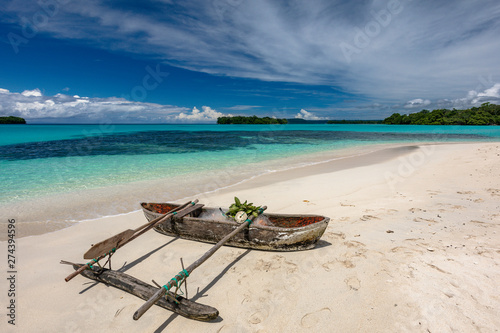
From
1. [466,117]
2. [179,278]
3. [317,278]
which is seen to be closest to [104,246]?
[179,278]

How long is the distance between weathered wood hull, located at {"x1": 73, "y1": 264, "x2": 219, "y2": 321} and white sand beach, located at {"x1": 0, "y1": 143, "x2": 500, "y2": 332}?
0.15 m

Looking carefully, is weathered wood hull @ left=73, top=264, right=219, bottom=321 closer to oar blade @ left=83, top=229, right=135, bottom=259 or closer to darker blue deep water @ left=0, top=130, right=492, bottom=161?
oar blade @ left=83, top=229, right=135, bottom=259

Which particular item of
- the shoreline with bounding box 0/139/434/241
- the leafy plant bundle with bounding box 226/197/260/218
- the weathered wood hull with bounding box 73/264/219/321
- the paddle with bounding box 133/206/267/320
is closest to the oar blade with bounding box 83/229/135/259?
the weathered wood hull with bounding box 73/264/219/321

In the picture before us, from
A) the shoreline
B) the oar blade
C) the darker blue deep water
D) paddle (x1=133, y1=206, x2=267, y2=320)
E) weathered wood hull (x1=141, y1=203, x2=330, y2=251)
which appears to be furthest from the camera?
the darker blue deep water

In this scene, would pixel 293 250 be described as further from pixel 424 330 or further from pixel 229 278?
pixel 424 330

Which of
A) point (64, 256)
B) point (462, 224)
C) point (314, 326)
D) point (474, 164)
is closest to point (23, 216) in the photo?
point (64, 256)

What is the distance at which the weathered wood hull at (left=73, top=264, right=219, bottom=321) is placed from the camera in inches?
128

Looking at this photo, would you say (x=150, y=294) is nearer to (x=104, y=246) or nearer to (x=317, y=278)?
(x=104, y=246)

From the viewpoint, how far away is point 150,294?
3.64m

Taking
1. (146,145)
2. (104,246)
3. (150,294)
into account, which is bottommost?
(150,294)

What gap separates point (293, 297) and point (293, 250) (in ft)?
4.35

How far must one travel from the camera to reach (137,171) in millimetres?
14391

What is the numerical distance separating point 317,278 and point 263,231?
136 cm

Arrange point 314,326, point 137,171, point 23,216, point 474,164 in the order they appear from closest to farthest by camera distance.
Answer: point 314,326, point 23,216, point 474,164, point 137,171
